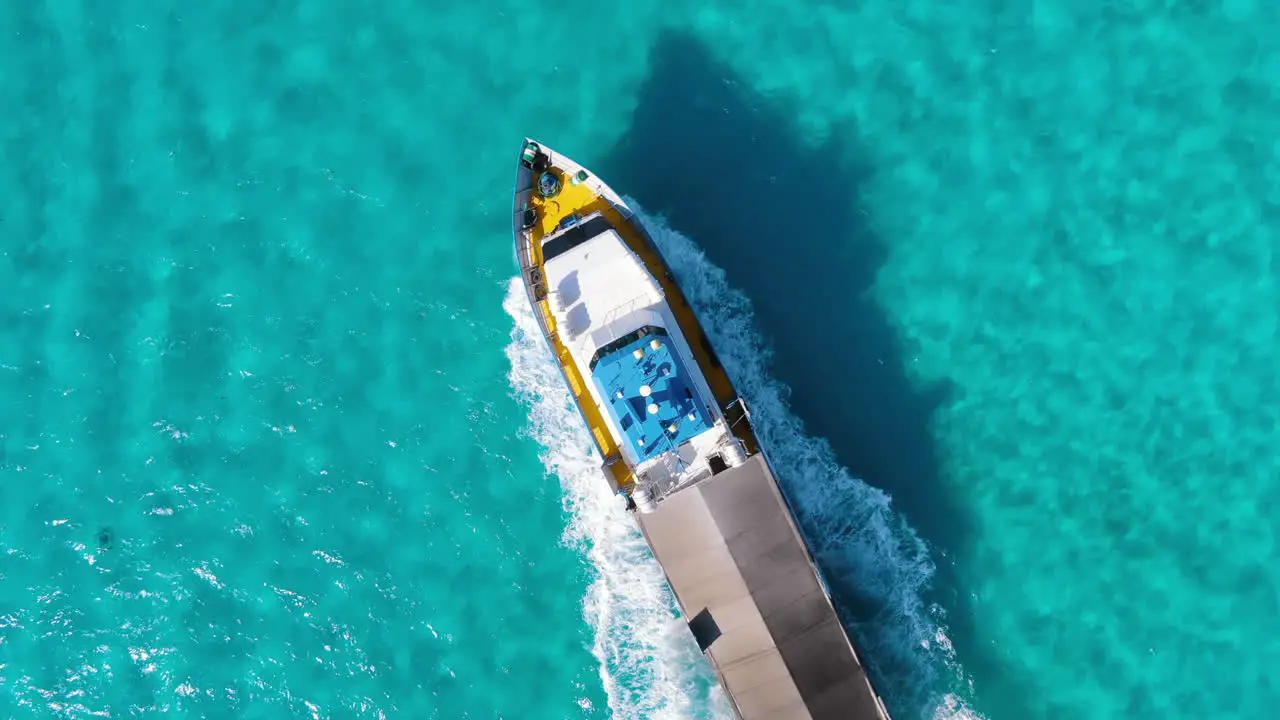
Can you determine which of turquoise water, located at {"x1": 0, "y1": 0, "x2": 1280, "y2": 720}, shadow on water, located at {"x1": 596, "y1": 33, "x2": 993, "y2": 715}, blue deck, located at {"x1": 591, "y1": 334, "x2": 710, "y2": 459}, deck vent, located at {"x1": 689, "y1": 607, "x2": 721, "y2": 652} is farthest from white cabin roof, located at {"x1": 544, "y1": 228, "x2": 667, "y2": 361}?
deck vent, located at {"x1": 689, "y1": 607, "x2": 721, "y2": 652}

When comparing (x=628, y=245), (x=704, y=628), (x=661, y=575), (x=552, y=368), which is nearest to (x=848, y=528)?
(x=704, y=628)

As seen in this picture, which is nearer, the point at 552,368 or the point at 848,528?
the point at 848,528

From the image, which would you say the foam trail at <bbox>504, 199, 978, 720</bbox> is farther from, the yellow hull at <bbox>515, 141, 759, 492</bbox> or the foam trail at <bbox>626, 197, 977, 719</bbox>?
the yellow hull at <bbox>515, 141, 759, 492</bbox>

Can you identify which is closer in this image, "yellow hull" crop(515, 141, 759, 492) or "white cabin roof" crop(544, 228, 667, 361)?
"white cabin roof" crop(544, 228, 667, 361)

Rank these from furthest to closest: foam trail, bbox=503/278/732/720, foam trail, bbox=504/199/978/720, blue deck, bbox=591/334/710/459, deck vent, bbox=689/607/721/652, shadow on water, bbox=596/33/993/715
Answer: foam trail, bbox=503/278/732/720 < shadow on water, bbox=596/33/993/715 < foam trail, bbox=504/199/978/720 < deck vent, bbox=689/607/721/652 < blue deck, bbox=591/334/710/459

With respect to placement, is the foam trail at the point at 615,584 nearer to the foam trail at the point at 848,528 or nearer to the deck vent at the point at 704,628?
the deck vent at the point at 704,628

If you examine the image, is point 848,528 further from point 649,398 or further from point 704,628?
point 649,398

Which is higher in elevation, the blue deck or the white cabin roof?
the white cabin roof
